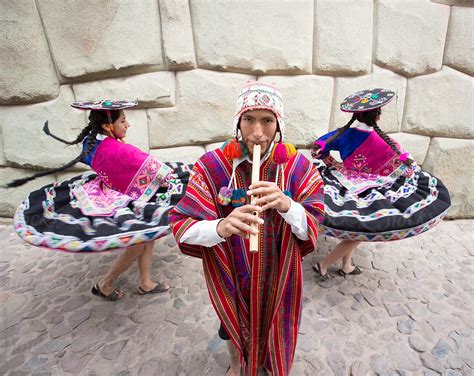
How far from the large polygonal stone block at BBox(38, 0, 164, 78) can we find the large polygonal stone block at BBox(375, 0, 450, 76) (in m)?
1.94

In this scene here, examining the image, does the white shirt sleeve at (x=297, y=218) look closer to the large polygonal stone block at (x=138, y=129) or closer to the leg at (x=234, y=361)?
the leg at (x=234, y=361)

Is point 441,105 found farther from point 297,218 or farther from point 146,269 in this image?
point 146,269

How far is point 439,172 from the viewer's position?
2.90m

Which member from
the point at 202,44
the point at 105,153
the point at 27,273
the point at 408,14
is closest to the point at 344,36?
the point at 408,14

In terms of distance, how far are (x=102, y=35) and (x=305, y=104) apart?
1.79m

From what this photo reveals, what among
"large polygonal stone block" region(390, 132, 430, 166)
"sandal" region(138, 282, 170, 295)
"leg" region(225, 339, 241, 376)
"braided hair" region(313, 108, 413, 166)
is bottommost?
"sandal" region(138, 282, 170, 295)

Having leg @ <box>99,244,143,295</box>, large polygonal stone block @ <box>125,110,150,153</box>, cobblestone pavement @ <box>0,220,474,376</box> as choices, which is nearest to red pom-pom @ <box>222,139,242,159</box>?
leg @ <box>99,244,143,295</box>

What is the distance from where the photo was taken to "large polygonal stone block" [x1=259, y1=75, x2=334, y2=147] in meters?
2.61

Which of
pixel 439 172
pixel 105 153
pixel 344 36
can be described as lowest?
pixel 439 172

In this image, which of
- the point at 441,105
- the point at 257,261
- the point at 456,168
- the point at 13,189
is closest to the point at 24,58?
the point at 13,189

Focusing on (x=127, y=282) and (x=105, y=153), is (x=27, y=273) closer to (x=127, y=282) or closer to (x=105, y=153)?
(x=127, y=282)

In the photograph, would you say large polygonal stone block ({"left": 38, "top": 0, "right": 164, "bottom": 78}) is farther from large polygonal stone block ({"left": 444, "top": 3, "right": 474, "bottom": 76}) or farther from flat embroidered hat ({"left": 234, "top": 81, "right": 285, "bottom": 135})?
large polygonal stone block ({"left": 444, "top": 3, "right": 474, "bottom": 76})

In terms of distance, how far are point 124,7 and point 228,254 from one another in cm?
225

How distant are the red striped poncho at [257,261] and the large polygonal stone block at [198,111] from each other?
160 centimetres
